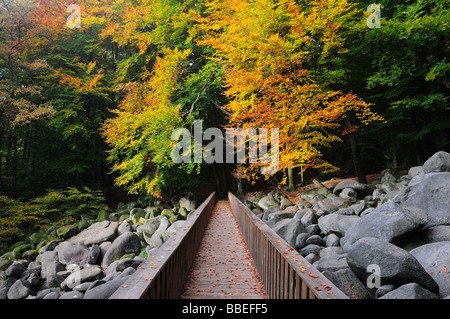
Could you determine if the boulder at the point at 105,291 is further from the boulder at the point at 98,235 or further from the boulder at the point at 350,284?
the boulder at the point at 98,235

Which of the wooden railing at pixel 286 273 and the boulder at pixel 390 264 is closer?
the wooden railing at pixel 286 273

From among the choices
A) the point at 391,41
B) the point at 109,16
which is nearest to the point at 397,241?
the point at 391,41

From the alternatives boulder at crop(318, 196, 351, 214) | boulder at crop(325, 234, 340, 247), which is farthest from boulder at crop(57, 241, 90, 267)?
boulder at crop(318, 196, 351, 214)

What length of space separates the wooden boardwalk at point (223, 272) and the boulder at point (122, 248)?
4004 millimetres

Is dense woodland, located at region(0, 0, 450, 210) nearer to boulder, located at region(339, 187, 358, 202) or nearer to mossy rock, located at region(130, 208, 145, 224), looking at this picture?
boulder, located at region(339, 187, 358, 202)

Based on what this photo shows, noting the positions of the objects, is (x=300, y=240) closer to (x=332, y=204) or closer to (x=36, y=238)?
(x=332, y=204)

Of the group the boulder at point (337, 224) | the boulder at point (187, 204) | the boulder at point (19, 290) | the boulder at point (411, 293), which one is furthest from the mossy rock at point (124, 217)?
the boulder at point (411, 293)

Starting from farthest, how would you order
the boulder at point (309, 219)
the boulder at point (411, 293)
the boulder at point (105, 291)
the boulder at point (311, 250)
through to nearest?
1. the boulder at point (309, 219)
2. the boulder at point (311, 250)
3. the boulder at point (105, 291)
4. the boulder at point (411, 293)

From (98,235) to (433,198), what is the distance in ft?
43.1

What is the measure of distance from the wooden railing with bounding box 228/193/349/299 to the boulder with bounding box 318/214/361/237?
345cm

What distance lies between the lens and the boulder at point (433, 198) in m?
6.05

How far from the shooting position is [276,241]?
12.9ft
